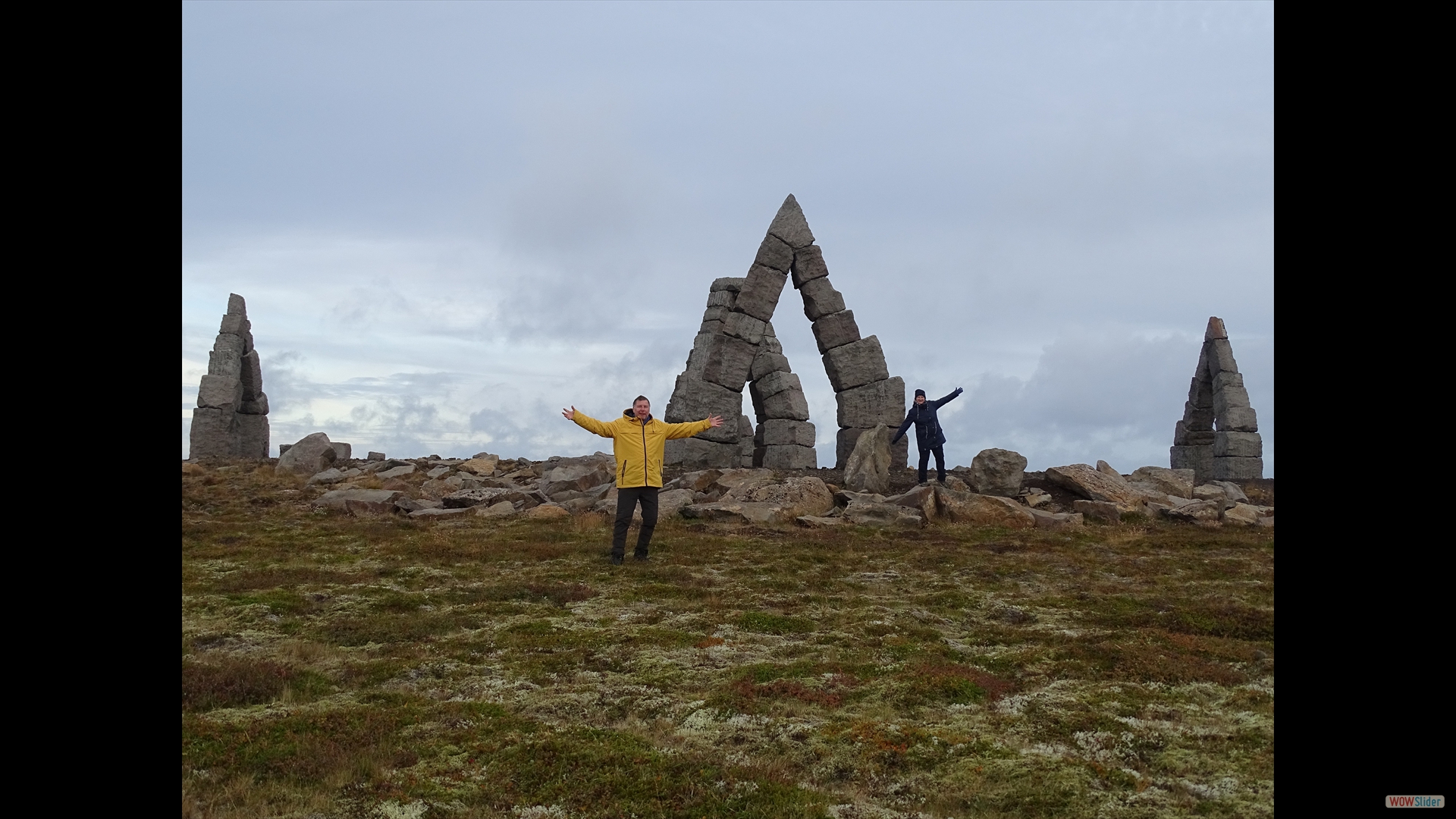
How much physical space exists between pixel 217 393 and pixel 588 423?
2667cm

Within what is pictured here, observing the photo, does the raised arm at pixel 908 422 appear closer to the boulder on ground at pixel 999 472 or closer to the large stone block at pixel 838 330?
the boulder on ground at pixel 999 472

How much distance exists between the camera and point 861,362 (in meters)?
22.3

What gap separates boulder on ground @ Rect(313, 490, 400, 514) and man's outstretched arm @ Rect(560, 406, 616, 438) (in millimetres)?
6786

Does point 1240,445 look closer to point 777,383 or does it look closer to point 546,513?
point 777,383

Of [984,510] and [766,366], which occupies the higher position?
[766,366]

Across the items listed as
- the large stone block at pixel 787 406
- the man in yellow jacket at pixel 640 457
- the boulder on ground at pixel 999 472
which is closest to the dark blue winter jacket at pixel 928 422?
the boulder on ground at pixel 999 472

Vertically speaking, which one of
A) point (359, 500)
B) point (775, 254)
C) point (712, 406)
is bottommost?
point (359, 500)

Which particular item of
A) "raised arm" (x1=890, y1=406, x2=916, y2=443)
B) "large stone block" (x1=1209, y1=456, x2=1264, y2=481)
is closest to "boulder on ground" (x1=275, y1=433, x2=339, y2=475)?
"raised arm" (x1=890, y1=406, x2=916, y2=443)

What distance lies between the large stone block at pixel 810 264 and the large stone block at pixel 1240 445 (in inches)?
611

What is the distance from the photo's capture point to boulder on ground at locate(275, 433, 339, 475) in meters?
25.2

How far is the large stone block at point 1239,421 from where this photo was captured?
28781 millimetres

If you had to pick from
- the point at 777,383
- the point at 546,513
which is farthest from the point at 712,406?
the point at 546,513
